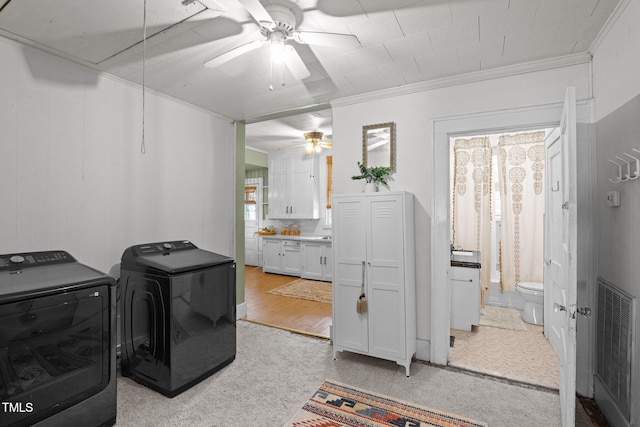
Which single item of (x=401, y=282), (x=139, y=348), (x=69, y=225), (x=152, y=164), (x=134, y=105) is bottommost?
(x=139, y=348)

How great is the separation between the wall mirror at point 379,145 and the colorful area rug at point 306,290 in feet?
7.89

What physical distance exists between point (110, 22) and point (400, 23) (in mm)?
1834

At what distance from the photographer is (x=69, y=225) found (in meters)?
2.45

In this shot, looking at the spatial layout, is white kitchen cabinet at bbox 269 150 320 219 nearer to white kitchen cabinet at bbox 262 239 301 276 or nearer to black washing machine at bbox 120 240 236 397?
white kitchen cabinet at bbox 262 239 301 276

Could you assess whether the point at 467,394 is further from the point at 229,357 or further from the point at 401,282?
the point at 229,357

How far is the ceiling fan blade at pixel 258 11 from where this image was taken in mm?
1417

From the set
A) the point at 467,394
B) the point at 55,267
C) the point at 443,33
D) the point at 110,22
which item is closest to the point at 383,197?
the point at 443,33

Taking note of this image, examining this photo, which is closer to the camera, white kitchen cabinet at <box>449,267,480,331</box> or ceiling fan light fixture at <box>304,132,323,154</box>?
white kitchen cabinet at <box>449,267,480,331</box>

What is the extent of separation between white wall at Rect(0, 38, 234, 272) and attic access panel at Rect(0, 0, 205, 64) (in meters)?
0.25

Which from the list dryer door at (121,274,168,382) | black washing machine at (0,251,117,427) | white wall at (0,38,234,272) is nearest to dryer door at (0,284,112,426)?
black washing machine at (0,251,117,427)

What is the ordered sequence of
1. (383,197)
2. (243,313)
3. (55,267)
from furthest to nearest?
1. (243,313)
2. (383,197)
3. (55,267)

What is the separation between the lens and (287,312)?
13.5ft

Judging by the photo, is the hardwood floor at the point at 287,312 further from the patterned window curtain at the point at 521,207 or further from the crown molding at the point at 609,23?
the crown molding at the point at 609,23

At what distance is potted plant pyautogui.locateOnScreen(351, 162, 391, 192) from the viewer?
2.86 metres
